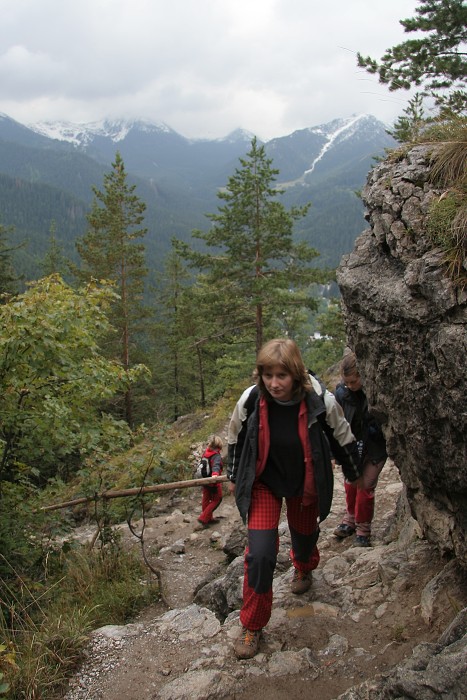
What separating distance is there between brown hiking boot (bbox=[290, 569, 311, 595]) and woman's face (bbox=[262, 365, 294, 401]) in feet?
5.78

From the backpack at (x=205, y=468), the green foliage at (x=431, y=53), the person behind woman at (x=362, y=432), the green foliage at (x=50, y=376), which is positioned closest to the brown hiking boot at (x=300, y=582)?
the person behind woman at (x=362, y=432)

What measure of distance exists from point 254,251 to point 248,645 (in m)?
13.6

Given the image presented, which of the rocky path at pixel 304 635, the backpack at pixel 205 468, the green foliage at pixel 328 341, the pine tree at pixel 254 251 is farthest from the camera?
the green foliage at pixel 328 341

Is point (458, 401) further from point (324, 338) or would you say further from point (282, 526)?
point (324, 338)

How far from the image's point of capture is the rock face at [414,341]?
107 inches

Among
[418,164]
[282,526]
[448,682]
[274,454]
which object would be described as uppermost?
[418,164]

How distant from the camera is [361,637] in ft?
11.0

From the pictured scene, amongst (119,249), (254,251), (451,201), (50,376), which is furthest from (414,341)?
(119,249)

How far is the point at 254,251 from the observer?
15844mm

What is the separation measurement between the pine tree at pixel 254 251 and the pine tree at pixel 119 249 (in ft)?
20.2

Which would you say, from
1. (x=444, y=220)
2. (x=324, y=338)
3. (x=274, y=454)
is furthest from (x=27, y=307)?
(x=324, y=338)

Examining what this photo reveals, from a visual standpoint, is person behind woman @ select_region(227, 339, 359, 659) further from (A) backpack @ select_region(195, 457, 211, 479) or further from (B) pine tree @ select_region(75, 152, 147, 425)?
(B) pine tree @ select_region(75, 152, 147, 425)

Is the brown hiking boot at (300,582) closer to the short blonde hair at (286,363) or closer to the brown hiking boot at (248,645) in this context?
the brown hiking boot at (248,645)

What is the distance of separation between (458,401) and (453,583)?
1.49m
